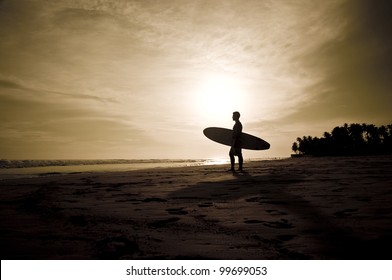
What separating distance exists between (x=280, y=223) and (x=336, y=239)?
0.72 m

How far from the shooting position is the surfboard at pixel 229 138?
615 inches

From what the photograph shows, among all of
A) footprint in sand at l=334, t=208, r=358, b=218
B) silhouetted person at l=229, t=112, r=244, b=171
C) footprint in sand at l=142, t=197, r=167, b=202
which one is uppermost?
silhouetted person at l=229, t=112, r=244, b=171

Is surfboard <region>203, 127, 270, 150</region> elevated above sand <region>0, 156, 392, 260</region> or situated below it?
above

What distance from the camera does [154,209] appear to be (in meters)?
4.21

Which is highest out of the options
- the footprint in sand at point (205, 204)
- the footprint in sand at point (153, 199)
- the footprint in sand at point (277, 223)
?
the footprint in sand at point (153, 199)

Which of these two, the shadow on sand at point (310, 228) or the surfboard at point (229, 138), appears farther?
the surfboard at point (229, 138)

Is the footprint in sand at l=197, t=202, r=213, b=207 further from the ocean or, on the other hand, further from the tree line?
the tree line

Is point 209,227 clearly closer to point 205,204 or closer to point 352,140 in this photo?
point 205,204

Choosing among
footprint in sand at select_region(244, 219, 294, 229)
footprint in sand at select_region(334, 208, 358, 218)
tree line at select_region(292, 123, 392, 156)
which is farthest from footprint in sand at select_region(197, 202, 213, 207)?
tree line at select_region(292, 123, 392, 156)

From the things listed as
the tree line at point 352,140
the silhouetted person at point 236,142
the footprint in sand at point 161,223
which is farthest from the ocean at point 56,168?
the tree line at point 352,140

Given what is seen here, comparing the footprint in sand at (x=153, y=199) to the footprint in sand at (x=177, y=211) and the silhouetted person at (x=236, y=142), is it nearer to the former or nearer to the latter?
the footprint in sand at (x=177, y=211)

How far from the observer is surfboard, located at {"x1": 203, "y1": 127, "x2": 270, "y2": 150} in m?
15.6
